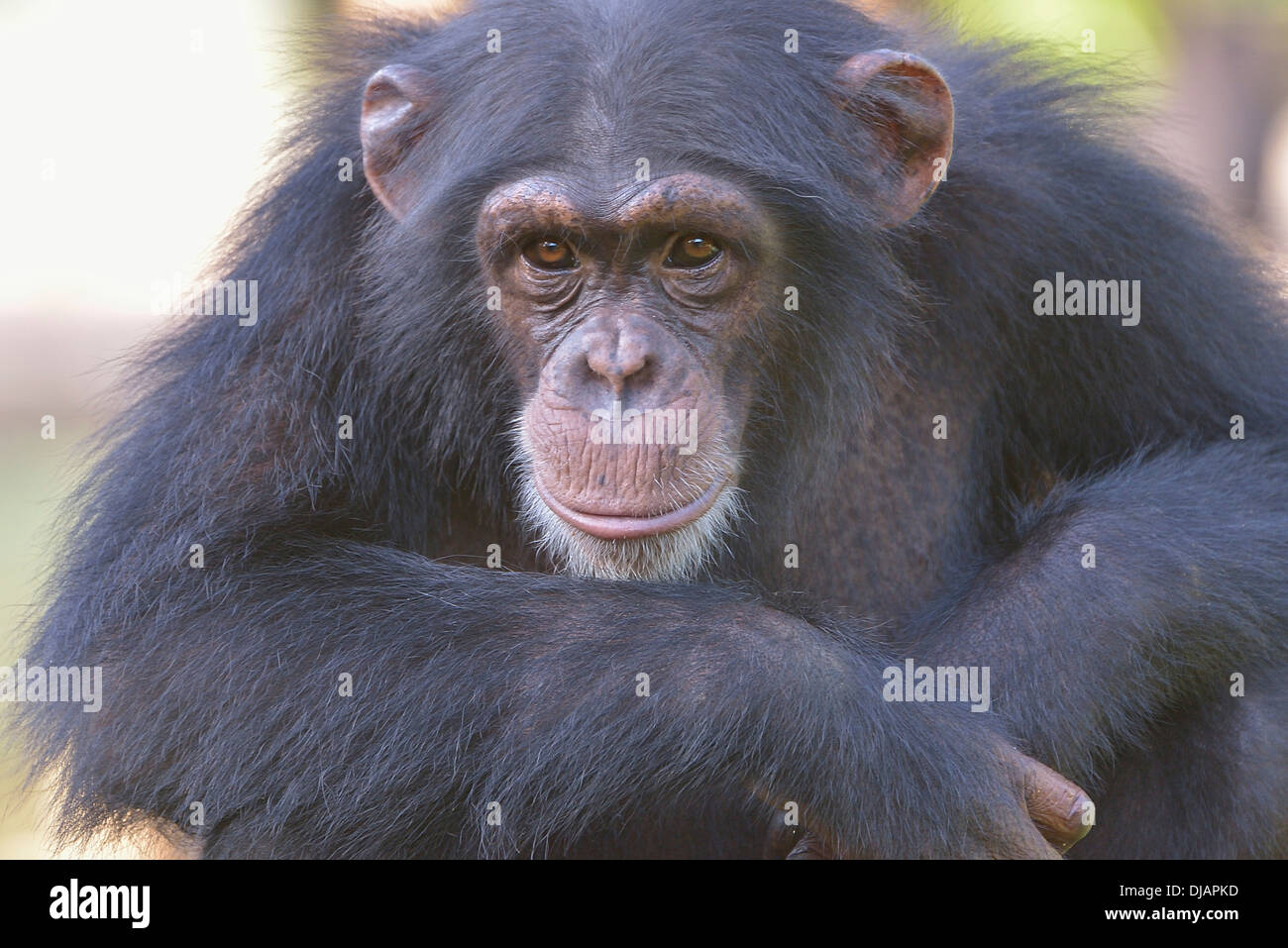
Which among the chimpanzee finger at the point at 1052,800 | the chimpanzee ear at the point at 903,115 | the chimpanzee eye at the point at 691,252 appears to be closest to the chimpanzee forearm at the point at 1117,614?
the chimpanzee finger at the point at 1052,800

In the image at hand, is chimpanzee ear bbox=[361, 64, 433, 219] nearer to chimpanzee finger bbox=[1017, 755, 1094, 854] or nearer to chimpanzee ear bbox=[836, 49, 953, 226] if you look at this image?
chimpanzee ear bbox=[836, 49, 953, 226]

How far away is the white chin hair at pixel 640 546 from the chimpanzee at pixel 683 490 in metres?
0.01

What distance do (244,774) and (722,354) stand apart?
4.96ft

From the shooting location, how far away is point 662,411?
3398 millimetres

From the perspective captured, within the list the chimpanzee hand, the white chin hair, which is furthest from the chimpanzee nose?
the chimpanzee hand

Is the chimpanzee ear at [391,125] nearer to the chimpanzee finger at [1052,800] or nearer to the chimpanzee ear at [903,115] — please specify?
the chimpanzee ear at [903,115]

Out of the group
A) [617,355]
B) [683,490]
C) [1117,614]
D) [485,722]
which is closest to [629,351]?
[617,355]

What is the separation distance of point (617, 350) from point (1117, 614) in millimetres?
1346

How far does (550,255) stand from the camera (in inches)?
143

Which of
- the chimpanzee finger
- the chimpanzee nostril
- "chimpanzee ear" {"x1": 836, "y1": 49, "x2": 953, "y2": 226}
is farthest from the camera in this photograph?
"chimpanzee ear" {"x1": 836, "y1": 49, "x2": 953, "y2": 226}

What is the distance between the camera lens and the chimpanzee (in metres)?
3.28

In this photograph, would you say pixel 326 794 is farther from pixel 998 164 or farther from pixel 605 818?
pixel 998 164

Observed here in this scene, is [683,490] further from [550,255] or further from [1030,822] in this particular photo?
[1030,822]

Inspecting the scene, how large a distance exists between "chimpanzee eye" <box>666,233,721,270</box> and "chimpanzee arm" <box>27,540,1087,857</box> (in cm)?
81
